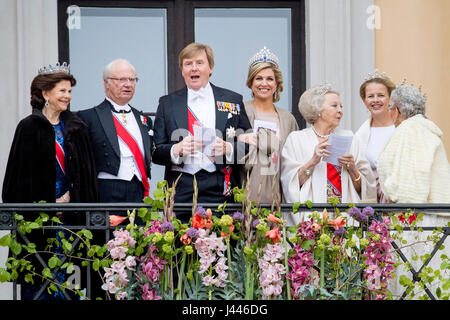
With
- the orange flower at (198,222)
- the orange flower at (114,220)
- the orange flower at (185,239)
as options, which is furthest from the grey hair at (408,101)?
the orange flower at (114,220)

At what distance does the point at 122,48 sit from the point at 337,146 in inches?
104

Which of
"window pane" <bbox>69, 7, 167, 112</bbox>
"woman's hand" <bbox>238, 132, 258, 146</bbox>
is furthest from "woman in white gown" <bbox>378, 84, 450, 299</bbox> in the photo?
"window pane" <bbox>69, 7, 167, 112</bbox>

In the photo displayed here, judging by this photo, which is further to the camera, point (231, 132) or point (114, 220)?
point (231, 132)

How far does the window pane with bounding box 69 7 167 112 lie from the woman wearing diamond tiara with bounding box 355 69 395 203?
197 centimetres

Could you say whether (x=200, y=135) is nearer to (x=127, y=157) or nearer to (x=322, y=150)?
(x=127, y=157)

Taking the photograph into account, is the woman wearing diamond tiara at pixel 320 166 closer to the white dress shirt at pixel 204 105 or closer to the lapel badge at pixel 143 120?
the white dress shirt at pixel 204 105

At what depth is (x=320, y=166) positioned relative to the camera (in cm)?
701

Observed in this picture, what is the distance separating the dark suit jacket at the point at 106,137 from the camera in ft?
22.2

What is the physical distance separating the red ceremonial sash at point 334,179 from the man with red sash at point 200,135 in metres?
0.65

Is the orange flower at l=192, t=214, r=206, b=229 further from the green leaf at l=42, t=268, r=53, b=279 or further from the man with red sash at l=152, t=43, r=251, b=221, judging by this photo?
the green leaf at l=42, t=268, r=53, b=279

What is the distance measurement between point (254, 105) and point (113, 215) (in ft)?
4.89

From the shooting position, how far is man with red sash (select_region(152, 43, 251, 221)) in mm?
6707

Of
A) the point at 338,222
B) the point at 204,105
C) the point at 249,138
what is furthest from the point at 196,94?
the point at 338,222

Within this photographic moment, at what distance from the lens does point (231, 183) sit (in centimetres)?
681
